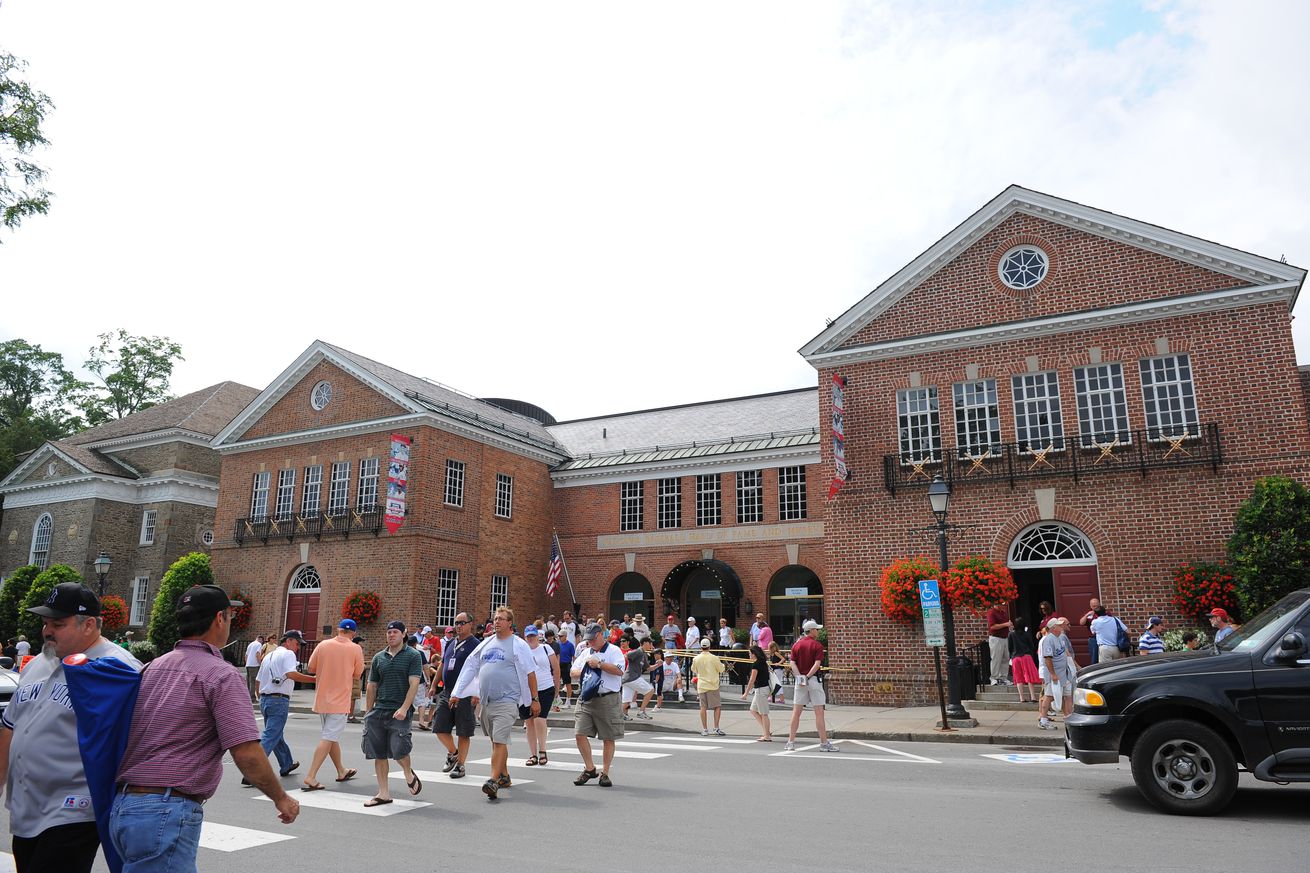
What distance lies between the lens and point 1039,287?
2064 centimetres

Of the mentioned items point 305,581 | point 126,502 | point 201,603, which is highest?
point 126,502

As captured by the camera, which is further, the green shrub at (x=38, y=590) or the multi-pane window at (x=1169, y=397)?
the green shrub at (x=38, y=590)

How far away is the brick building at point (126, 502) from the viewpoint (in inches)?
1462

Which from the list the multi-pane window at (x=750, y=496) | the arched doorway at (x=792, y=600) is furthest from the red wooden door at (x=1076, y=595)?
the multi-pane window at (x=750, y=496)

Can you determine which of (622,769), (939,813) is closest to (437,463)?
(622,769)

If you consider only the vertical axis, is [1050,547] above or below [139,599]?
above

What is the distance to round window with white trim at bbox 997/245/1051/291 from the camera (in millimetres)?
20766

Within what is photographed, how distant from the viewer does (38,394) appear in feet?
176

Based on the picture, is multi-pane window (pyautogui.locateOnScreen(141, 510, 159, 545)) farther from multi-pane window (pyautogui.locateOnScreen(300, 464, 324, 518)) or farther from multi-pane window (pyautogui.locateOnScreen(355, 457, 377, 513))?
multi-pane window (pyautogui.locateOnScreen(355, 457, 377, 513))

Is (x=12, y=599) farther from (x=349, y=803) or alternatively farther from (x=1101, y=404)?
(x=1101, y=404)

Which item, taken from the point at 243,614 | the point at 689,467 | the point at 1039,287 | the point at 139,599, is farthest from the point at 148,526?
the point at 1039,287

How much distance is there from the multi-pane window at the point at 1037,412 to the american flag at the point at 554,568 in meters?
17.2

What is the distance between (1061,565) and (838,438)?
5668 millimetres

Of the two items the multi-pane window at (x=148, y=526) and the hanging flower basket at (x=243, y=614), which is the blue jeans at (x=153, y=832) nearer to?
the hanging flower basket at (x=243, y=614)
